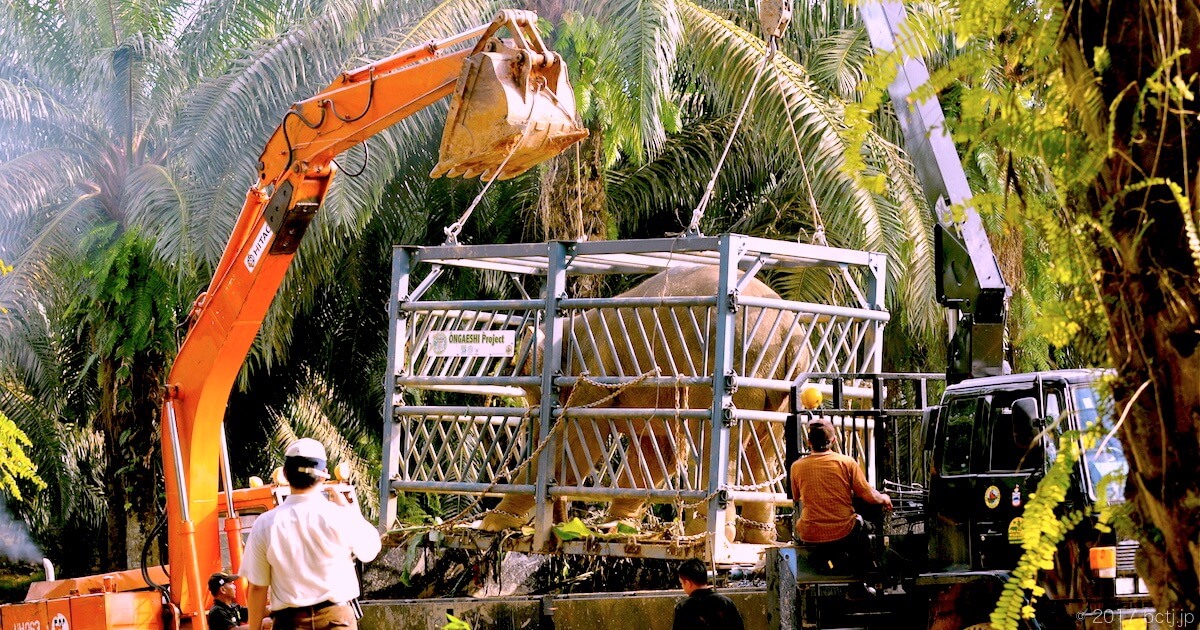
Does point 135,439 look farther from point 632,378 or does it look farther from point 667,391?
point 632,378

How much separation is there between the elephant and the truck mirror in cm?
220

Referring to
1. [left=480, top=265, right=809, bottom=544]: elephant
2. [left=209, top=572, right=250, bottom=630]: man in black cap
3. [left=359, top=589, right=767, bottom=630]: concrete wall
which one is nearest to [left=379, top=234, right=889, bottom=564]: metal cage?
[left=480, top=265, right=809, bottom=544]: elephant

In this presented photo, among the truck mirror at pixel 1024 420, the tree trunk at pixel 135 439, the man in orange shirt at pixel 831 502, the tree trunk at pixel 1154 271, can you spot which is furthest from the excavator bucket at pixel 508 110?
the tree trunk at pixel 135 439

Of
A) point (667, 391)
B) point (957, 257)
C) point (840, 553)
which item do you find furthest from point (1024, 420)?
point (667, 391)

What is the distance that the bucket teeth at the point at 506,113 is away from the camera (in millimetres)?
8703

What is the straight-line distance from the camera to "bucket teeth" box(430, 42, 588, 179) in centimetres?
Answer: 870

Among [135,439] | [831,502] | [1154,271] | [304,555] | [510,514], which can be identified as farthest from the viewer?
[135,439]

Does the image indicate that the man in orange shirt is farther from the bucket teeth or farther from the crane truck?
the bucket teeth

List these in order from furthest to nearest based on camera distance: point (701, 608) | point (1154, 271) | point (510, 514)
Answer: point (510, 514) → point (701, 608) → point (1154, 271)

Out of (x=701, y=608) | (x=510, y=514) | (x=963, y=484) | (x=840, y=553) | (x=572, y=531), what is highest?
(x=963, y=484)

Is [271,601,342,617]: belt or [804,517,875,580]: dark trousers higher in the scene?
[804,517,875,580]: dark trousers

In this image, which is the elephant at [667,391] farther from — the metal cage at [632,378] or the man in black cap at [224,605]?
the man in black cap at [224,605]

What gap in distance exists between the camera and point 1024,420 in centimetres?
772

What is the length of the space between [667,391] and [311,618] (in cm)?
433
